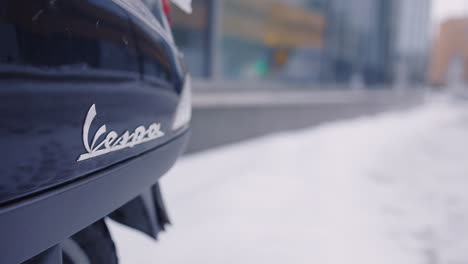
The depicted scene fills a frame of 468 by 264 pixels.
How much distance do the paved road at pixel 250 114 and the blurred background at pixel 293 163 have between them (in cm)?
2

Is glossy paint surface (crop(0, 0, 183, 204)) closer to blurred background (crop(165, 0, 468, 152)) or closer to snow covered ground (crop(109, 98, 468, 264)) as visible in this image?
snow covered ground (crop(109, 98, 468, 264))

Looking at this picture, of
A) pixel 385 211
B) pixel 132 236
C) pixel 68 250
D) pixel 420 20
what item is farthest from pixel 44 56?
pixel 420 20

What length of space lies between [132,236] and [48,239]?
1.11 meters

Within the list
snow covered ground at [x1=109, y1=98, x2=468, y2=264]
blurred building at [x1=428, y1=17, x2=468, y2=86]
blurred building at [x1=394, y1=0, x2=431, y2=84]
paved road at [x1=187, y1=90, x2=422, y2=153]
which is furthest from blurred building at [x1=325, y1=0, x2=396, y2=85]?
blurred building at [x1=428, y1=17, x2=468, y2=86]

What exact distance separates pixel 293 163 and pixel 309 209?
1250 millimetres

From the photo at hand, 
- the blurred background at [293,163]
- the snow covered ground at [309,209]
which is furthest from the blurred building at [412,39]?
the snow covered ground at [309,209]

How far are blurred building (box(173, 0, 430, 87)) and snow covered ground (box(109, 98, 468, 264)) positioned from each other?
159 cm

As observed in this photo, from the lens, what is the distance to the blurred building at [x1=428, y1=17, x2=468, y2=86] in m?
30.5

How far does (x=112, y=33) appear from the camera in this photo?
723mm

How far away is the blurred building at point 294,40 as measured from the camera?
4.67 m

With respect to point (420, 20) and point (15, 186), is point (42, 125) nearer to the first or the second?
point (15, 186)

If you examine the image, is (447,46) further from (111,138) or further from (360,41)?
(111,138)

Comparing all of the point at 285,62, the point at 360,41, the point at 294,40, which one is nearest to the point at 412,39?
the point at 360,41

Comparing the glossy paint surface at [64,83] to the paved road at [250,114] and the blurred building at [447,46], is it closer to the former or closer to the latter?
the paved road at [250,114]
